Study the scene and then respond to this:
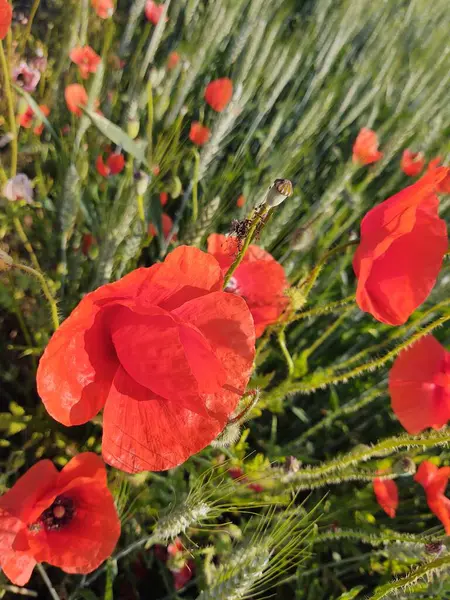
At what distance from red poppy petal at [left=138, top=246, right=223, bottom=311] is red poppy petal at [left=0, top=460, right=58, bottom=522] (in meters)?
0.31

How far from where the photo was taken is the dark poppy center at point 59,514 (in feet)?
2.39

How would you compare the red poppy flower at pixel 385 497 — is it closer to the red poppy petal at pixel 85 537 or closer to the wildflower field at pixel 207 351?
the wildflower field at pixel 207 351

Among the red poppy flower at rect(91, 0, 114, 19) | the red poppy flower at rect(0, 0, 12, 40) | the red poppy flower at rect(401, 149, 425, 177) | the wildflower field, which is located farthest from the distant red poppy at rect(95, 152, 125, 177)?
the red poppy flower at rect(401, 149, 425, 177)

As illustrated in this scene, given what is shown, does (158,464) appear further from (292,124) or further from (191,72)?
(292,124)

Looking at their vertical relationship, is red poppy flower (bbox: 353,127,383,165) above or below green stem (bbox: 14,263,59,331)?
above

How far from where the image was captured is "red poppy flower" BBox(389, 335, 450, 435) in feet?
2.57

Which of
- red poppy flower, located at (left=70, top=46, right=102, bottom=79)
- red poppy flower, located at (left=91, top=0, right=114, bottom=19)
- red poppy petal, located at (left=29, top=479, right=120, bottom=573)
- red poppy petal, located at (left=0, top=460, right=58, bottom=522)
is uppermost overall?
red poppy flower, located at (left=91, top=0, right=114, bottom=19)

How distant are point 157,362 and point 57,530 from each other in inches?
16.0

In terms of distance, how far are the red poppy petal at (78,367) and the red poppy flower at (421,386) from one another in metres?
0.48

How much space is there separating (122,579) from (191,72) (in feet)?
2.95

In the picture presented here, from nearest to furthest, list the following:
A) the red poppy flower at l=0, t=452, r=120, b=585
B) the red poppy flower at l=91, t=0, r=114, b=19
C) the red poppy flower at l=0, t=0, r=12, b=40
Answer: the red poppy flower at l=0, t=0, r=12, b=40, the red poppy flower at l=0, t=452, r=120, b=585, the red poppy flower at l=91, t=0, r=114, b=19

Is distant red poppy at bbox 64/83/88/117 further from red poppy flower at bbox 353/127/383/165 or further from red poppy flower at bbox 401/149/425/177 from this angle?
red poppy flower at bbox 401/149/425/177

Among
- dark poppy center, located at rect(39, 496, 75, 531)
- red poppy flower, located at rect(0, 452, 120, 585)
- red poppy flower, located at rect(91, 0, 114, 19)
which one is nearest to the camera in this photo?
red poppy flower, located at rect(0, 452, 120, 585)

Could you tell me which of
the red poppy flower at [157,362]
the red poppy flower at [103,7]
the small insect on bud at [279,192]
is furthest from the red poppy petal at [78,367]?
the red poppy flower at [103,7]
